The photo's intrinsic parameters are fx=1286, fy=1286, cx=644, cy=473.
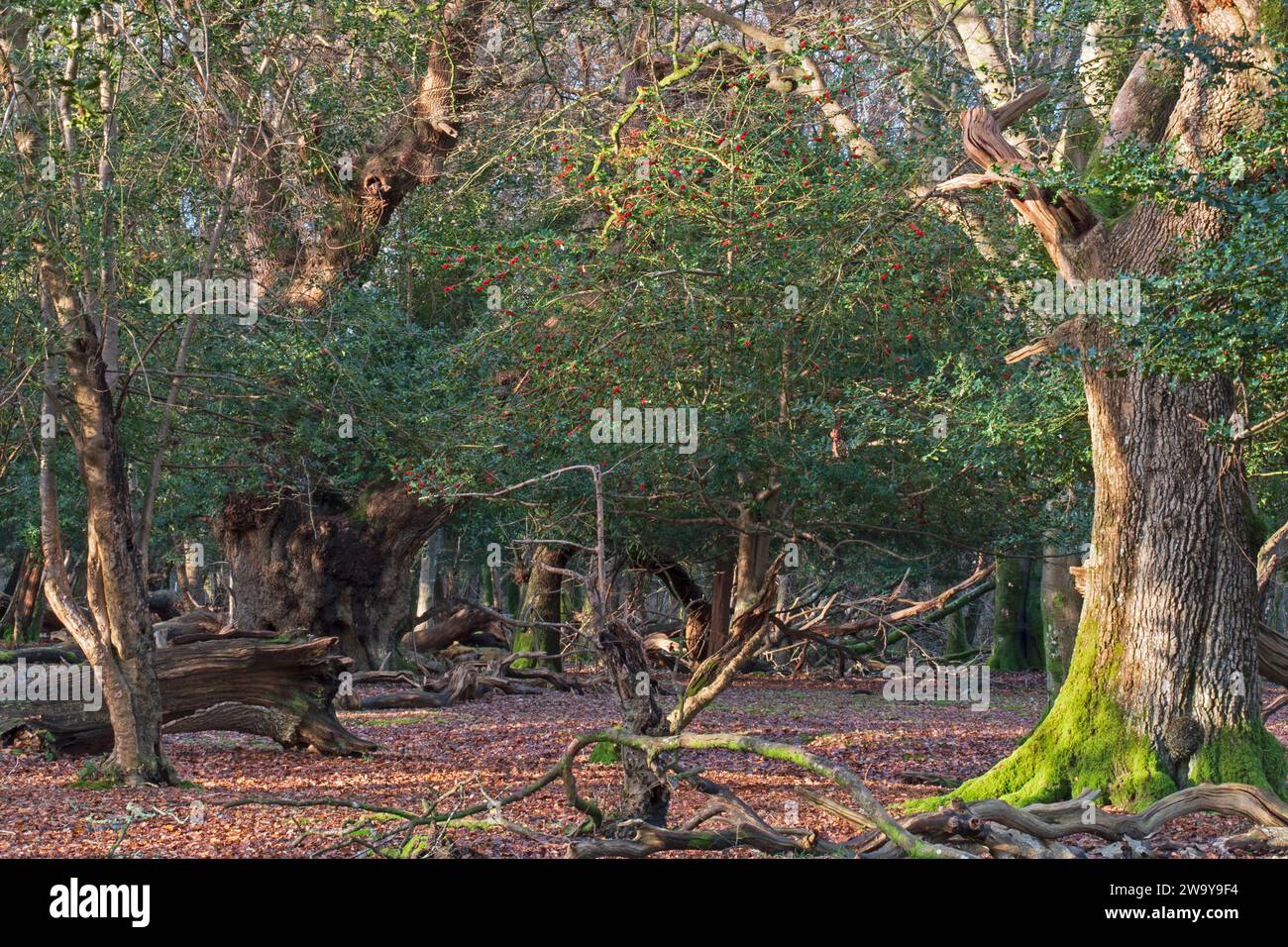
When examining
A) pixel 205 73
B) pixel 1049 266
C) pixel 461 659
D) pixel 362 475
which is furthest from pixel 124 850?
pixel 461 659

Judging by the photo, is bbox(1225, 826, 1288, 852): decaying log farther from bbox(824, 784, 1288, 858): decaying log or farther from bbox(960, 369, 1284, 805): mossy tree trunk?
bbox(960, 369, 1284, 805): mossy tree trunk

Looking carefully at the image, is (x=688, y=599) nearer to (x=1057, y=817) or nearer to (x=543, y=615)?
(x=543, y=615)

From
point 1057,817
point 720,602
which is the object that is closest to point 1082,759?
point 1057,817

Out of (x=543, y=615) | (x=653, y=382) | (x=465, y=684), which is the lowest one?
(x=465, y=684)

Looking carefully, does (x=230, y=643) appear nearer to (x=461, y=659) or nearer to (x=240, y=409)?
(x=240, y=409)

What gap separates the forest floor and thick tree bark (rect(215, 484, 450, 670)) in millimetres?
2339

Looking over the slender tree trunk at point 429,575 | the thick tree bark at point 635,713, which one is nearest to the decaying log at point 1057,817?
the thick tree bark at point 635,713

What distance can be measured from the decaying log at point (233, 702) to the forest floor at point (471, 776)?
9.7 inches

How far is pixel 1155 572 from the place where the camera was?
9.61 m

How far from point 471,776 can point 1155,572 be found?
588 cm

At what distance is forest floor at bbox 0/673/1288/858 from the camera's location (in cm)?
814

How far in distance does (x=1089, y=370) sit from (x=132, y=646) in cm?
785
